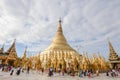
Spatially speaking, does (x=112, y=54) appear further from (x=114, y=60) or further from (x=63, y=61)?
(x=63, y=61)

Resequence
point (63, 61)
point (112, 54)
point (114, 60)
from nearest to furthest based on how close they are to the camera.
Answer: point (63, 61), point (114, 60), point (112, 54)

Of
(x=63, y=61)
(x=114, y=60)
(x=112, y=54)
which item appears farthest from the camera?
(x=112, y=54)

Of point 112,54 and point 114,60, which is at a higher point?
point 112,54

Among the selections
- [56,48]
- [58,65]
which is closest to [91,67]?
[58,65]

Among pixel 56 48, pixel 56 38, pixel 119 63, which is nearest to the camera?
pixel 119 63

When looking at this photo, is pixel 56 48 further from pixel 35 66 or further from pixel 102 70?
pixel 102 70

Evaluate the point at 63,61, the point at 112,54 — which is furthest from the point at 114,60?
the point at 63,61

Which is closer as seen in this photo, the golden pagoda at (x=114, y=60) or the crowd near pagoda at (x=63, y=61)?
the crowd near pagoda at (x=63, y=61)

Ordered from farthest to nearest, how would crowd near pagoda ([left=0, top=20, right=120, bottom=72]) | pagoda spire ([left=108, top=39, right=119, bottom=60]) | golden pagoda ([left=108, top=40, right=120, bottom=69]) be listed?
pagoda spire ([left=108, top=39, right=119, bottom=60]), golden pagoda ([left=108, top=40, right=120, bottom=69]), crowd near pagoda ([left=0, top=20, right=120, bottom=72])

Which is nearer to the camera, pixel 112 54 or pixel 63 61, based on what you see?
pixel 63 61

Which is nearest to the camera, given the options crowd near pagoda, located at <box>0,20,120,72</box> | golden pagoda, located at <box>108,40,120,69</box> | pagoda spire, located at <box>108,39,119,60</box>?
crowd near pagoda, located at <box>0,20,120,72</box>

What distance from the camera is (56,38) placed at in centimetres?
4947

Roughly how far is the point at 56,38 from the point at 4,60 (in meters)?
21.0

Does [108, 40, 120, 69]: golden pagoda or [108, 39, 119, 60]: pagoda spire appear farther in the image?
[108, 39, 119, 60]: pagoda spire
